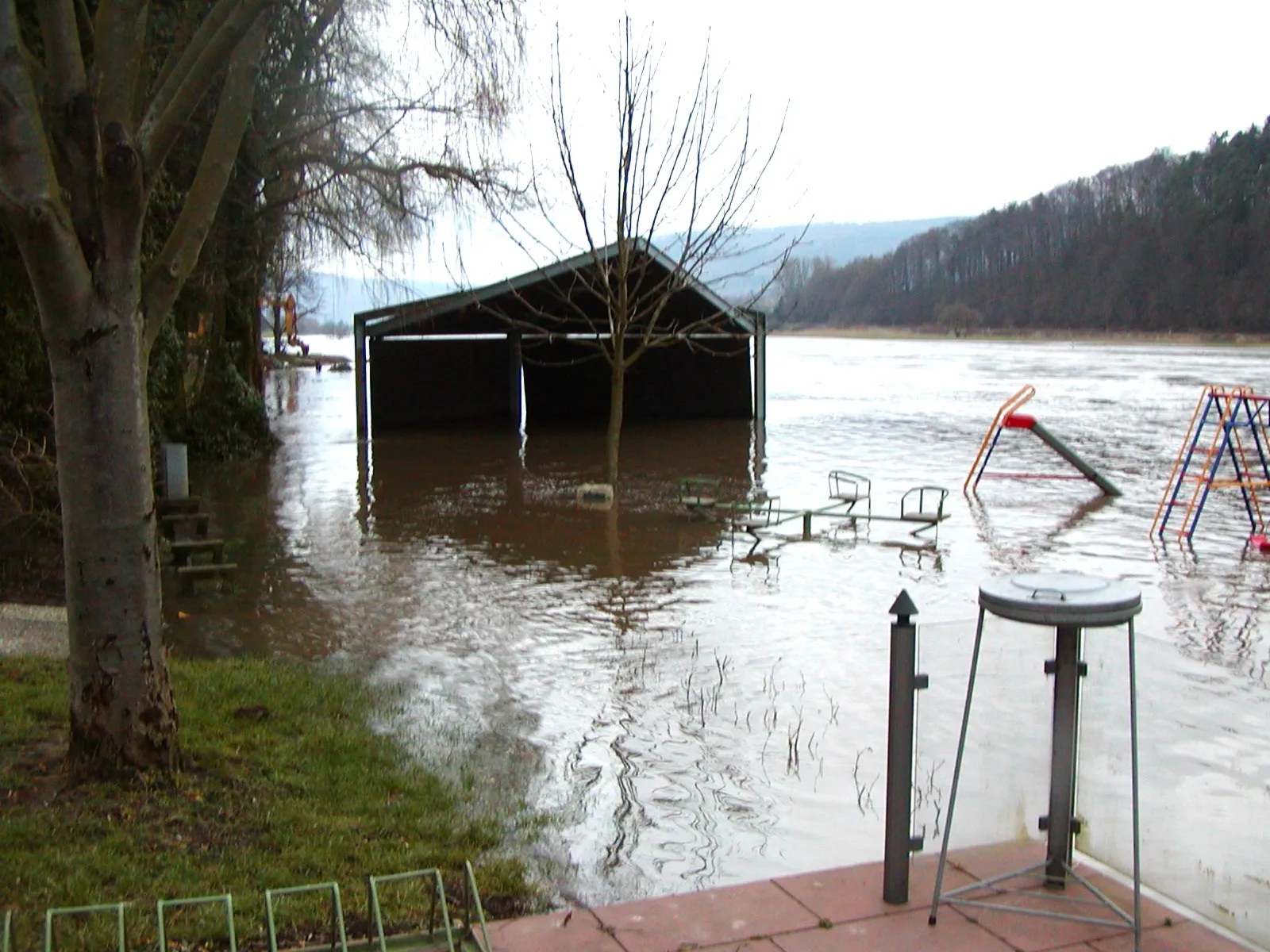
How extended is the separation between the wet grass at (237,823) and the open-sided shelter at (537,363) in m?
20.2

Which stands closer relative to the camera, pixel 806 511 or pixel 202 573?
pixel 202 573

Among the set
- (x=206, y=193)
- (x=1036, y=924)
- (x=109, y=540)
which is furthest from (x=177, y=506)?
(x=1036, y=924)

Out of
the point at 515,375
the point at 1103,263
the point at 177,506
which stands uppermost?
the point at 1103,263

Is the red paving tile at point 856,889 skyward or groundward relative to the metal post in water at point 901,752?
groundward

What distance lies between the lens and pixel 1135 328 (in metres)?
111

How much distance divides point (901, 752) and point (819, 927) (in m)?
0.72

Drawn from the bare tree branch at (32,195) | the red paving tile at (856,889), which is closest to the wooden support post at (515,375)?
the bare tree branch at (32,195)

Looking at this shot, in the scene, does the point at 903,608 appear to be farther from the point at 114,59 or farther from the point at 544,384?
the point at 544,384

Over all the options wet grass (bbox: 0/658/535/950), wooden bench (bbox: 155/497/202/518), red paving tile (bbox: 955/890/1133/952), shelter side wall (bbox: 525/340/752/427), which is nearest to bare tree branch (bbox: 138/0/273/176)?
wet grass (bbox: 0/658/535/950)

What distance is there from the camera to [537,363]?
1162 inches

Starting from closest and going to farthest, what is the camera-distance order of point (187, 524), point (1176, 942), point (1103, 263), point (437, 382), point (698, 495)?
point (1176, 942), point (187, 524), point (698, 495), point (437, 382), point (1103, 263)

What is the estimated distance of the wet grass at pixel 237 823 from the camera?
4430 millimetres

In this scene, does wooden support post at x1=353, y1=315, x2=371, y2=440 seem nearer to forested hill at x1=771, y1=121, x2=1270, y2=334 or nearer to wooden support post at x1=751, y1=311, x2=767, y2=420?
wooden support post at x1=751, y1=311, x2=767, y2=420

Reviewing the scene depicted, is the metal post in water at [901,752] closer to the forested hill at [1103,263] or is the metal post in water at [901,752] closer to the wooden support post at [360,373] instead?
the wooden support post at [360,373]
